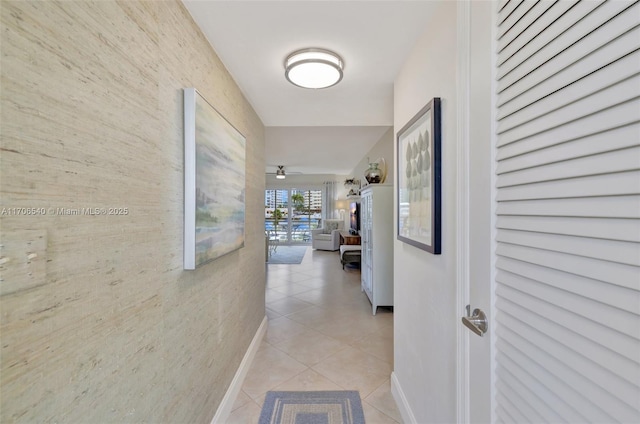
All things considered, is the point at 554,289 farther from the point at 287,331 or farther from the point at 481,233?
the point at 287,331

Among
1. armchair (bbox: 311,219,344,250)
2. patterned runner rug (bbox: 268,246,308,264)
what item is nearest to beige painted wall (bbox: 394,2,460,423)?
patterned runner rug (bbox: 268,246,308,264)

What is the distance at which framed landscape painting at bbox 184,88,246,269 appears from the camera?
123cm

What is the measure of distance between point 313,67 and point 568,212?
1.54m

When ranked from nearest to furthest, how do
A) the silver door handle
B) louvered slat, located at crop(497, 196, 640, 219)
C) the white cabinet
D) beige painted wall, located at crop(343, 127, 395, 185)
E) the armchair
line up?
1. louvered slat, located at crop(497, 196, 640, 219)
2. the silver door handle
3. the white cabinet
4. beige painted wall, located at crop(343, 127, 395, 185)
5. the armchair

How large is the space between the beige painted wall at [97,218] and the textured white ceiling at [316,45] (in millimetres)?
242

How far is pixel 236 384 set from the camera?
1976 mm

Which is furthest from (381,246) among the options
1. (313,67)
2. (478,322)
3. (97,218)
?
(97,218)

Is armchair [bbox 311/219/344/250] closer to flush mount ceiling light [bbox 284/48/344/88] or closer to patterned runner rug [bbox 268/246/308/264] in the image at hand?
patterned runner rug [bbox 268/246/308/264]

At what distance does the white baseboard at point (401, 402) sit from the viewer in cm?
164

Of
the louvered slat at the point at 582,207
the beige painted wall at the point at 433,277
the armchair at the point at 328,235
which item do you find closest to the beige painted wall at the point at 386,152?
the beige painted wall at the point at 433,277

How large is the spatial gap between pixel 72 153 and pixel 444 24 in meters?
1.49

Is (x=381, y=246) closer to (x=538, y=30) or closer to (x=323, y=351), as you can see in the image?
(x=323, y=351)

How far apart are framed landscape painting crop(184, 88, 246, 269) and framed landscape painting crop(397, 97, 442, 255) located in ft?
3.61

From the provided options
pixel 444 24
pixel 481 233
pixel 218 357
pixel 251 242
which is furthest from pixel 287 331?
pixel 444 24
